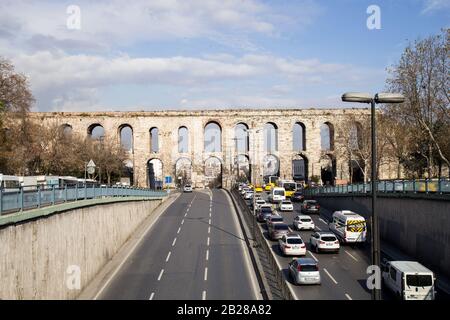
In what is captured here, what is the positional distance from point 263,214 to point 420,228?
19.6 meters

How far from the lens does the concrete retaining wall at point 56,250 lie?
15.9m

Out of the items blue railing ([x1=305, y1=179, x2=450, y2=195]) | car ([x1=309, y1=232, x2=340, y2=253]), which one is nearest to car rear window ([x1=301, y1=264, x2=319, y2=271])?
car ([x1=309, y1=232, x2=340, y2=253])

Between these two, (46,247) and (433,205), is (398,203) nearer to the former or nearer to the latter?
(433,205)

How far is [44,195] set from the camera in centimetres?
2052

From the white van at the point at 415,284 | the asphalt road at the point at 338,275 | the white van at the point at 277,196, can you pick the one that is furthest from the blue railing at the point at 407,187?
the white van at the point at 277,196

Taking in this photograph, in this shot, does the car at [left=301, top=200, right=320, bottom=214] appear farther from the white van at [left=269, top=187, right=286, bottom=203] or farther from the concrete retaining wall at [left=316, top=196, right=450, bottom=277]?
the concrete retaining wall at [left=316, top=196, right=450, bottom=277]

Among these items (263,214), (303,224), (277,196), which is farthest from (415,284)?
(277,196)

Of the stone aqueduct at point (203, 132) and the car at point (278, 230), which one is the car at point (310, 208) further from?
the stone aqueduct at point (203, 132)

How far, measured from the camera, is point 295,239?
33.5 metres

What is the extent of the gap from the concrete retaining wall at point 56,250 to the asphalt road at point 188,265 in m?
1.76

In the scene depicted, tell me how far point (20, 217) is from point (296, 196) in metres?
56.1

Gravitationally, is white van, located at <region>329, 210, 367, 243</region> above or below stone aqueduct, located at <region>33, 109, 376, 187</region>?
below

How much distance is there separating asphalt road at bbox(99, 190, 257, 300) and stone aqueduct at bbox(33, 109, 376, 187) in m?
51.1

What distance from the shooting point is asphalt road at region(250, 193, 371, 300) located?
24.3m
